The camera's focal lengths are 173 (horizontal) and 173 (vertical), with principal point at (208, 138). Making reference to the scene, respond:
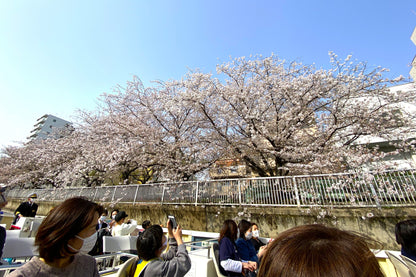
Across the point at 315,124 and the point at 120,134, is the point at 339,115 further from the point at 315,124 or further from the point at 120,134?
the point at 120,134

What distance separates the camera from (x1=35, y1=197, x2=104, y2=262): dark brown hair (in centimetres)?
120

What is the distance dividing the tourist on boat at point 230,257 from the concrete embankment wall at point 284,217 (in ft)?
9.76

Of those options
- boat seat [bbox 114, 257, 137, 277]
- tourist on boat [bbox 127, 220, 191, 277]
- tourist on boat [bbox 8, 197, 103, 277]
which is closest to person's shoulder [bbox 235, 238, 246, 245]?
tourist on boat [bbox 127, 220, 191, 277]

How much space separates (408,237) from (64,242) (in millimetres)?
3692

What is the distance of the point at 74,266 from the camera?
4.31 feet

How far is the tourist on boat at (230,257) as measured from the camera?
2542 millimetres

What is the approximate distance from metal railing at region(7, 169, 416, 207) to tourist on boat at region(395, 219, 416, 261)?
4.28 m

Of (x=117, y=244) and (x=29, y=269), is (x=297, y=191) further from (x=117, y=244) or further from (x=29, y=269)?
(x=29, y=269)

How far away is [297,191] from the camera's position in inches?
259

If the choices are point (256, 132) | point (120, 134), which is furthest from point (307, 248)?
point (120, 134)

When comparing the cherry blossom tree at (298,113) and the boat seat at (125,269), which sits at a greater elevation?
the cherry blossom tree at (298,113)

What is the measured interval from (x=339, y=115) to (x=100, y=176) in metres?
15.6

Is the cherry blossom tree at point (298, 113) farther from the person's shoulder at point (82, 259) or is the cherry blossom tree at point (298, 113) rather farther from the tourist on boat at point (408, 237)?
the person's shoulder at point (82, 259)

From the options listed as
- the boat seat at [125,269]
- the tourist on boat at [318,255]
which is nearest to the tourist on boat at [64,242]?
the boat seat at [125,269]
